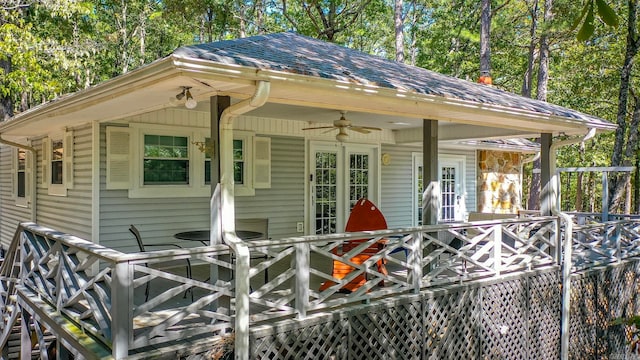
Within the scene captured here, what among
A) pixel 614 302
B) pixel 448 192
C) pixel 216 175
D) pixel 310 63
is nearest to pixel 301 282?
pixel 216 175

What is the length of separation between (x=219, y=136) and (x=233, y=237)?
0.83 meters

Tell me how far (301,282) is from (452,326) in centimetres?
206

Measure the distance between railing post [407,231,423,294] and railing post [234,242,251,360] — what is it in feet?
6.29

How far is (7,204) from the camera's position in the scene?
408 inches

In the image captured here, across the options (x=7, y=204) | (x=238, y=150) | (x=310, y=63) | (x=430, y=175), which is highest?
(x=310, y=63)

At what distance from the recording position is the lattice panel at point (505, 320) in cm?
532

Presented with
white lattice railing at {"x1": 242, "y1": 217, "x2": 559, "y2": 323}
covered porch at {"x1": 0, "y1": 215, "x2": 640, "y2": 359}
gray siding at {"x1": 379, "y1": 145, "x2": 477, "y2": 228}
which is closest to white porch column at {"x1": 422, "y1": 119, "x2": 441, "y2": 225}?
white lattice railing at {"x1": 242, "y1": 217, "x2": 559, "y2": 323}

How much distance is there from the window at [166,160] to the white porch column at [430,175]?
3434 mm

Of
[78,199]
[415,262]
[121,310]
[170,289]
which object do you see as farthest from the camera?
[78,199]

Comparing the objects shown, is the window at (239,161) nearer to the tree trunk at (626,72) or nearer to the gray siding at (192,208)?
the gray siding at (192,208)

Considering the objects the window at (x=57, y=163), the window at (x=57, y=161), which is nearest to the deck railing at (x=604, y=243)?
the window at (x=57, y=163)

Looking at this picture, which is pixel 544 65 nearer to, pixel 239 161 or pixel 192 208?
pixel 239 161

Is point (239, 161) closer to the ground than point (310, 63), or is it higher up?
closer to the ground

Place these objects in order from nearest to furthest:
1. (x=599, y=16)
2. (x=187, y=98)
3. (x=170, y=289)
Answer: (x=599, y=16), (x=187, y=98), (x=170, y=289)
